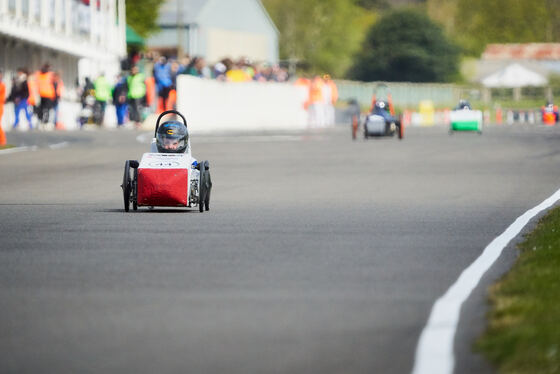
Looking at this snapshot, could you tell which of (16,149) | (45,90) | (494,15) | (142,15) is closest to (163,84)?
(45,90)

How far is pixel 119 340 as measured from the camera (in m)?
7.93

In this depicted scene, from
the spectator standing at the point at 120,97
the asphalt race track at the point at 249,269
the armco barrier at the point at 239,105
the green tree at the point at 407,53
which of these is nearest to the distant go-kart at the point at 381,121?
the armco barrier at the point at 239,105

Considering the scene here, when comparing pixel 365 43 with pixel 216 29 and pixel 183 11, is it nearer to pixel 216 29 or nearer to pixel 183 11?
pixel 216 29

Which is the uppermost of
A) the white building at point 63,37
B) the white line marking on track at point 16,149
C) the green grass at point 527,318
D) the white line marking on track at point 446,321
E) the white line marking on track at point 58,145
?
the white building at point 63,37

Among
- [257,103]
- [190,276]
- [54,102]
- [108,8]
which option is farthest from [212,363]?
[108,8]

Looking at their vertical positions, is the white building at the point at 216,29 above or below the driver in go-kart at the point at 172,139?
above

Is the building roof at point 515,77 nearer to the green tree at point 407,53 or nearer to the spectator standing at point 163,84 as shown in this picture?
the green tree at point 407,53

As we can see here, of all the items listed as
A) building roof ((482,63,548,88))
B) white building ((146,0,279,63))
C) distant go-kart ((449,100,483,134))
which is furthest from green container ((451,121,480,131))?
building roof ((482,63,548,88))

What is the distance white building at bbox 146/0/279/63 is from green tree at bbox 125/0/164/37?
2.89m

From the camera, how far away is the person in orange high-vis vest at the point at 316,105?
58094 millimetres

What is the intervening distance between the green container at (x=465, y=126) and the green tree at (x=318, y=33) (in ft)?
328

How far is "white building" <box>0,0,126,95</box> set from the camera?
5025cm

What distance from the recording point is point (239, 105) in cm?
5259

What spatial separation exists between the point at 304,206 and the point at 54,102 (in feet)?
100
